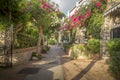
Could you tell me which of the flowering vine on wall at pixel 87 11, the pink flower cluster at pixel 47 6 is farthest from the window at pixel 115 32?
the pink flower cluster at pixel 47 6

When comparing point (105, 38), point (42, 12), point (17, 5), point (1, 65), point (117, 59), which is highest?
point (42, 12)

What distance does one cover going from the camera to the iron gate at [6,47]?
11227 millimetres

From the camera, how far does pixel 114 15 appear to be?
40.3ft

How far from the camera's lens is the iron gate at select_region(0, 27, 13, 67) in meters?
11.2

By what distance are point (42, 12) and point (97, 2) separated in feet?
16.8

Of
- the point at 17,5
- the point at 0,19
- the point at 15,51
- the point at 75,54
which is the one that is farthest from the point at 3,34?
the point at 75,54

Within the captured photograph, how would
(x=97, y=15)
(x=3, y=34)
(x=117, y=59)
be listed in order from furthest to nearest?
(x=97, y=15) → (x=3, y=34) → (x=117, y=59)

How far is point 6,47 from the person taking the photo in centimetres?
1147

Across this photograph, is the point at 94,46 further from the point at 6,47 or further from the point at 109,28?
the point at 6,47

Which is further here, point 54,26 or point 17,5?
point 54,26

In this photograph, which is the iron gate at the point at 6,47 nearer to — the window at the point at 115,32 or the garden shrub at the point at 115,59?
the garden shrub at the point at 115,59

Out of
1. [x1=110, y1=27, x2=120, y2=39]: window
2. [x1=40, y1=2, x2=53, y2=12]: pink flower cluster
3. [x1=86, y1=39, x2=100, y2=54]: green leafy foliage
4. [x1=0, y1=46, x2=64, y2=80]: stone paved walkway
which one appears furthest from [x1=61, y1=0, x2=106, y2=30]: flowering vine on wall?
[x1=0, y1=46, x2=64, y2=80]: stone paved walkway

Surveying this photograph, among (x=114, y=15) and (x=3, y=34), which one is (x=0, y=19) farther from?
(x=114, y=15)

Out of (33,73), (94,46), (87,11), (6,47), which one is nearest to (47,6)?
(87,11)
